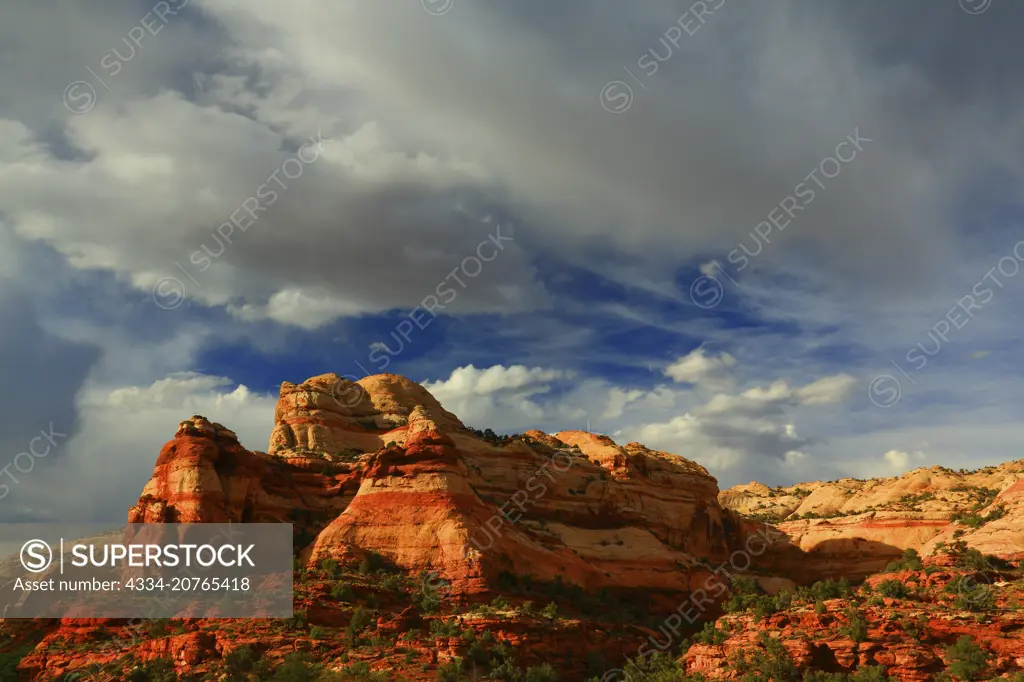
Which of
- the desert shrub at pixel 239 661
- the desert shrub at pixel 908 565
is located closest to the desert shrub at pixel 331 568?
the desert shrub at pixel 239 661

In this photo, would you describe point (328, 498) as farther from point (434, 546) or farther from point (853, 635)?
point (853, 635)

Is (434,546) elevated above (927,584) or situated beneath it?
elevated above

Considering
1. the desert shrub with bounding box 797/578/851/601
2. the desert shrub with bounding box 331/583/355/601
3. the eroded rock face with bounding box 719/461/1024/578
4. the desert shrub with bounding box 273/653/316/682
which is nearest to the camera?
the desert shrub with bounding box 273/653/316/682

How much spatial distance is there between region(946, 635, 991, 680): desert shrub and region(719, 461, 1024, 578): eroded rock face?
14.1 m

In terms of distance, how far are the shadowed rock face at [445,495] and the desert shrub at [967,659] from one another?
→ 26965 mm

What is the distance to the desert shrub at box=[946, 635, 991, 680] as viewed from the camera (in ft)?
126

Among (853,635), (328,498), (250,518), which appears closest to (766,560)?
(853,635)

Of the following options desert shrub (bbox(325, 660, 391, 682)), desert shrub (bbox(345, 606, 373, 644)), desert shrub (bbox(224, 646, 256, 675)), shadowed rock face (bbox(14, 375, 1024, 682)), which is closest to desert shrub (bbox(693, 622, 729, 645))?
shadowed rock face (bbox(14, 375, 1024, 682))

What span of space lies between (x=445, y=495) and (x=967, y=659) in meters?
34.3

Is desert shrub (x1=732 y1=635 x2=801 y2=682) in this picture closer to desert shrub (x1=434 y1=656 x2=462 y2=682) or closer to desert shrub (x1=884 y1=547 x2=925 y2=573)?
desert shrub (x1=884 y1=547 x2=925 y2=573)

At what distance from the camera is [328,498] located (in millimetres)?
66062

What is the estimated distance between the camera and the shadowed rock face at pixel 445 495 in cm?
5397

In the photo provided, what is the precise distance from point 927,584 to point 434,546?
3348 centimetres

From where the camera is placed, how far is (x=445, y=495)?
55062 mm
